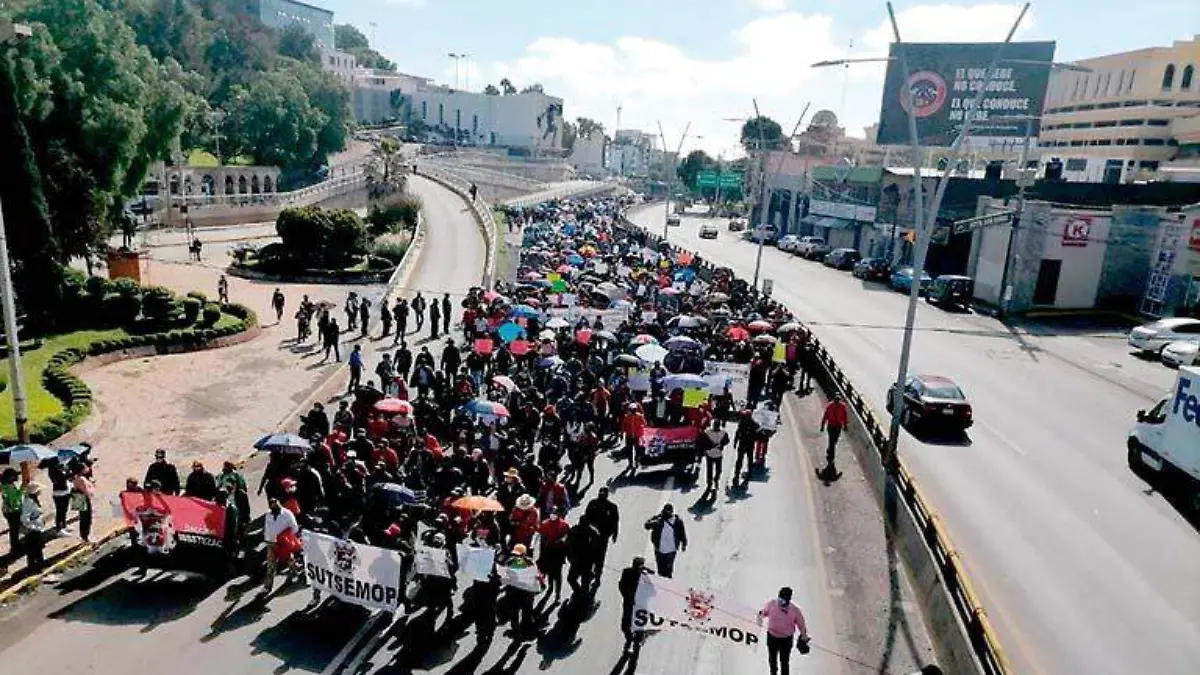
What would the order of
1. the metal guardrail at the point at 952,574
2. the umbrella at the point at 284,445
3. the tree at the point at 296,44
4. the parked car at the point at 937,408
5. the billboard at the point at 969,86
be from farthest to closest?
the tree at the point at 296,44 < the billboard at the point at 969,86 < the parked car at the point at 937,408 < the umbrella at the point at 284,445 < the metal guardrail at the point at 952,574

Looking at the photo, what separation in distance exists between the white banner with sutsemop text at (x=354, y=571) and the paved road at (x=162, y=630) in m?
0.50

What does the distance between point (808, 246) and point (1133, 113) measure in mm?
43758

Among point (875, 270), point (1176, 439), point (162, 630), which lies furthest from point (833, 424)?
point (875, 270)

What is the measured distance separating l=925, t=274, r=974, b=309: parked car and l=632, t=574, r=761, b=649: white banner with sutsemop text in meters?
34.8

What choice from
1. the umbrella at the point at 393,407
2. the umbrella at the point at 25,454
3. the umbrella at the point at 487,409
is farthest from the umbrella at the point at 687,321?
the umbrella at the point at 25,454

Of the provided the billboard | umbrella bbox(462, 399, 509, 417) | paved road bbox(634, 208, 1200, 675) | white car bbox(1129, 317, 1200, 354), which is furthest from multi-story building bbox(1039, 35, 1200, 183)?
umbrella bbox(462, 399, 509, 417)

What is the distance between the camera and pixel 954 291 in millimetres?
41812

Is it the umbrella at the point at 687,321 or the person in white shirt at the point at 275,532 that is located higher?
the umbrella at the point at 687,321

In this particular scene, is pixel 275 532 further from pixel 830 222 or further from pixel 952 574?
pixel 830 222

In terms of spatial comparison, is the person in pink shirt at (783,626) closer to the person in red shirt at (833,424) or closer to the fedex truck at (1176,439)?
the person in red shirt at (833,424)

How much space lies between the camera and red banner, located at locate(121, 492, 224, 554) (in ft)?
42.1

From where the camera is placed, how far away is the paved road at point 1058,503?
12.4 meters

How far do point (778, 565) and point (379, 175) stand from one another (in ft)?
238

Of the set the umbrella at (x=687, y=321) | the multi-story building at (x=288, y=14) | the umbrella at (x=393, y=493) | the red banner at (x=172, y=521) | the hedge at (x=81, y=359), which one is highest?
the multi-story building at (x=288, y=14)
